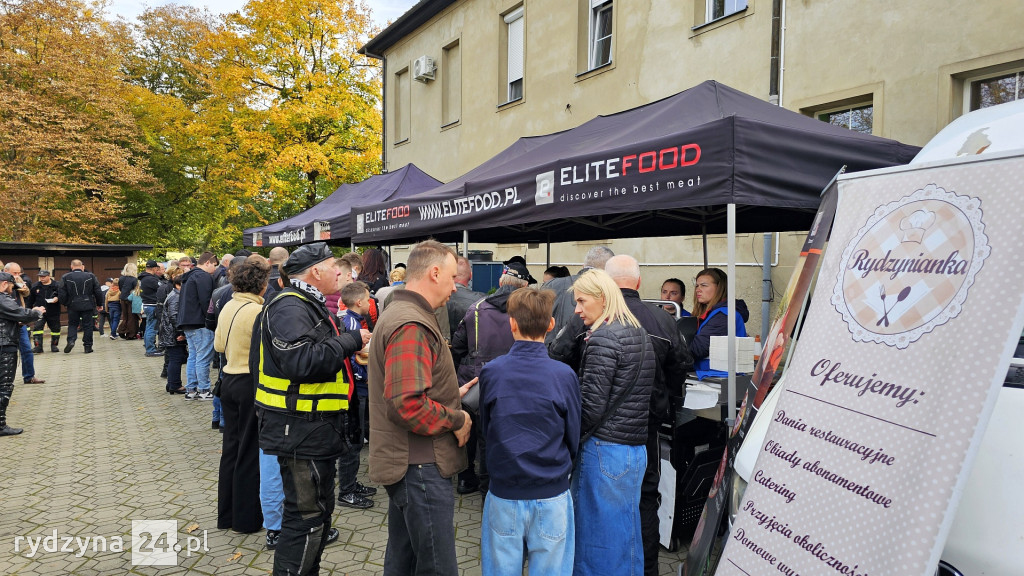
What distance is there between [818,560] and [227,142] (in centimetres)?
2253

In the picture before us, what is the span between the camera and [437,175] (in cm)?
1667

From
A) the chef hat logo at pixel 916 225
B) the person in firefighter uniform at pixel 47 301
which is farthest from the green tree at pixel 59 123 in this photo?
the chef hat logo at pixel 916 225

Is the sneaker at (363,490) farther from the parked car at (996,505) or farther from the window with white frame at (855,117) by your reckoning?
the window with white frame at (855,117)

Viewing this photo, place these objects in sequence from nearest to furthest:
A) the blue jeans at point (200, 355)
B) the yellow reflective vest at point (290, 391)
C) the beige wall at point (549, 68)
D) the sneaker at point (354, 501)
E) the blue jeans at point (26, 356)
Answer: the yellow reflective vest at point (290, 391) → the sneaker at point (354, 501) → the blue jeans at point (200, 355) → the beige wall at point (549, 68) → the blue jeans at point (26, 356)

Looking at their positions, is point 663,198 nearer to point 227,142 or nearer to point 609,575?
point 609,575

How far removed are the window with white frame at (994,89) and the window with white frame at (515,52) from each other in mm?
9014

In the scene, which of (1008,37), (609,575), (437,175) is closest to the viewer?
(609,575)

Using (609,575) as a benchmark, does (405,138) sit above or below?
above

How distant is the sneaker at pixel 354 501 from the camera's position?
4.60 meters

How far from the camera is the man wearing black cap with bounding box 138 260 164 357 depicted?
1293cm

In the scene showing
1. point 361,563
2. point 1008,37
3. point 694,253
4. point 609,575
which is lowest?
point 361,563

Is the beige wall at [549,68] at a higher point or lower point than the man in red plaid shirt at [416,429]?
higher

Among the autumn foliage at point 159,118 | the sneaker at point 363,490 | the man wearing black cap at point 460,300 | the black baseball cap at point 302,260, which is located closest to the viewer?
the black baseball cap at point 302,260

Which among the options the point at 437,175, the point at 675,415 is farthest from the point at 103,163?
the point at 675,415
